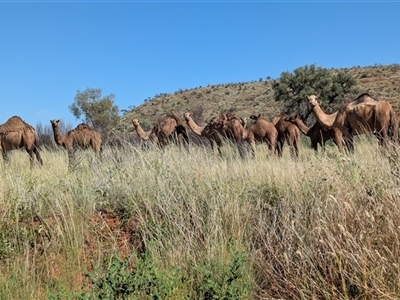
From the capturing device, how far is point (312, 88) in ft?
103

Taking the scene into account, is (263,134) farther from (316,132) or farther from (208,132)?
(208,132)

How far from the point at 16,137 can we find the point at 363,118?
10.1 m

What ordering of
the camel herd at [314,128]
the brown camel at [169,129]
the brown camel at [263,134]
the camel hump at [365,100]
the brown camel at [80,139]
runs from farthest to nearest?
the brown camel at [80,139]
the brown camel at [169,129]
the brown camel at [263,134]
the camel hump at [365,100]
the camel herd at [314,128]

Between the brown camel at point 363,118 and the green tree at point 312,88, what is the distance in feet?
62.5

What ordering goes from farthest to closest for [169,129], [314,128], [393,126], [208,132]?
[208,132]
[169,129]
[314,128]
[393,126]

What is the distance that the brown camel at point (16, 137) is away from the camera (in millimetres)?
12852

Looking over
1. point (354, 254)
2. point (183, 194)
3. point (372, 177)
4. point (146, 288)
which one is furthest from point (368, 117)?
point (146, 288)

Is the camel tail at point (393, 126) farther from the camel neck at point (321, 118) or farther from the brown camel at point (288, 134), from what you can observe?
the brown camel at point (288, 134)

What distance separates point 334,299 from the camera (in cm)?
338

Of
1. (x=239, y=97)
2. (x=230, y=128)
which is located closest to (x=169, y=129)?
(x=230, y=128)

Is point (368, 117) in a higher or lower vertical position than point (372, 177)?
higher

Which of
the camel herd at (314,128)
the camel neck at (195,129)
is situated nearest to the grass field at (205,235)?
the camel herd at (314,128)

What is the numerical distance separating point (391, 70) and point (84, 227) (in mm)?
53403

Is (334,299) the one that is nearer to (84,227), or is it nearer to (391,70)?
(84,227)
